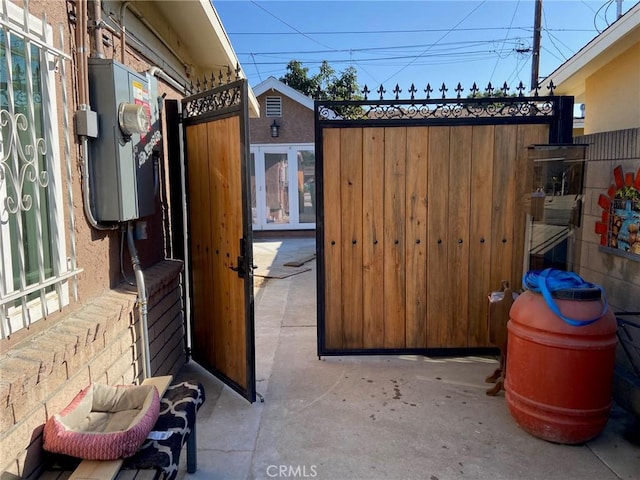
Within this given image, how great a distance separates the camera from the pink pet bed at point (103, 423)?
179 centimetres

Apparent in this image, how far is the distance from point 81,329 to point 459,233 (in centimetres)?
296

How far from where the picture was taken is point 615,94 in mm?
4086

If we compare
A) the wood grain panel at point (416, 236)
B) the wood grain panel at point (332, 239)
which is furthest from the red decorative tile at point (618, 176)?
the wood grain panel at point (332, 239)

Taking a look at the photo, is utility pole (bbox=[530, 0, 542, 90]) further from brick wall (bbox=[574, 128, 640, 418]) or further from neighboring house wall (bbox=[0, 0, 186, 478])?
neighboring house wall (bbox=[0, 0, 186, 478])

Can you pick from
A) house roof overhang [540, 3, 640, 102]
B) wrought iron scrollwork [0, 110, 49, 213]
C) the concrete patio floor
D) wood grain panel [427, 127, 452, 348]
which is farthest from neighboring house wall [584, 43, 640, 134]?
wrought iron scrollwork [0, 110, 49, 213]

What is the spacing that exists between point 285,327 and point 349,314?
4.16 ft

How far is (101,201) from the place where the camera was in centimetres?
263

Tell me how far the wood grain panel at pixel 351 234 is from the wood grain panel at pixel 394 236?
0.23 meters

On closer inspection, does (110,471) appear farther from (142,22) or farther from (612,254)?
(612,254)

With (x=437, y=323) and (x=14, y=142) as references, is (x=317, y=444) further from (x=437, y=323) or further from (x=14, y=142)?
(x=14, y=142)

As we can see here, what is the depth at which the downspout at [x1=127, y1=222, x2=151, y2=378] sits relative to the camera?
2.86 meters

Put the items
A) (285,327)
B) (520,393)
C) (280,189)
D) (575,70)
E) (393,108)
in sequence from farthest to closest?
(280,189), (285,327), (575,70), (393,108), (520,393)

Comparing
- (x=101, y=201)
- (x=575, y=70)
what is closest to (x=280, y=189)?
(x=575, y=70)

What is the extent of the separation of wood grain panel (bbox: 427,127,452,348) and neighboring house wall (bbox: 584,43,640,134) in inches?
58.4
